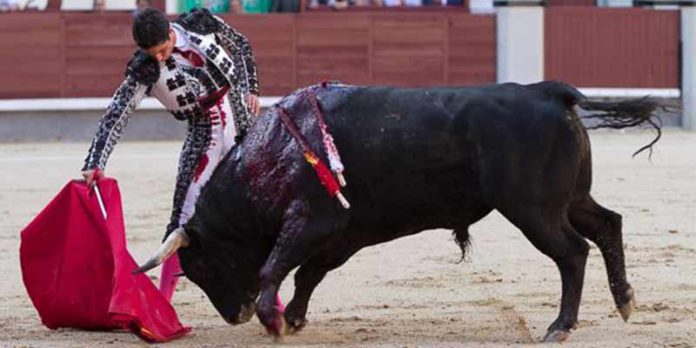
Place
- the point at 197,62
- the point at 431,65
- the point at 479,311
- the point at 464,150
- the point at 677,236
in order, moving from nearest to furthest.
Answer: the point at 464,150
the point at 197,62
the point at 479,311
the point at 677,236
the point at 431,65

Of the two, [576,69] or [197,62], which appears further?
[576,69]

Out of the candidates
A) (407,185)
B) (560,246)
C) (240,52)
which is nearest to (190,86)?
(240,52)

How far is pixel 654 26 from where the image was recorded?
567 inches

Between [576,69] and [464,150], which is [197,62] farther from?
[576,69]

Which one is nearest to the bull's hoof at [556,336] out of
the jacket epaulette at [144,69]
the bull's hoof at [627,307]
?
the bull's hoof at [627,307]

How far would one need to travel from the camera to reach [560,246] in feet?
16.0

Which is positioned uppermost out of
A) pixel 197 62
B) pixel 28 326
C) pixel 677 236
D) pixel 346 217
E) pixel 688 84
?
pixel 197 62

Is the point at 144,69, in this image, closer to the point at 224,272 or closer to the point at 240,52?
the point at 240,52

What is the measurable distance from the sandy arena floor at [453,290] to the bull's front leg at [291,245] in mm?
179

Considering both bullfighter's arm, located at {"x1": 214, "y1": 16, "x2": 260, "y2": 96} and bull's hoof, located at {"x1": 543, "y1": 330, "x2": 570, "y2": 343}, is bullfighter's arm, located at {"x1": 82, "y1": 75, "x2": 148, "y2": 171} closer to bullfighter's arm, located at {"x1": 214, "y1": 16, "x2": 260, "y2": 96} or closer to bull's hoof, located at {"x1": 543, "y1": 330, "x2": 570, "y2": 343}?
bullfighter's arm, located at {"x1": 214, "y1": 16, "x2": 260, "y2": 96}

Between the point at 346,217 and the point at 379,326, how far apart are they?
0.46 meters

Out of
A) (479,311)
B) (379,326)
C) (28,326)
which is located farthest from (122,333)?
(479,311)

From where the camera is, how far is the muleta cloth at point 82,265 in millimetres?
Answer: 5219

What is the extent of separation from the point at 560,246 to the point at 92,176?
146 cm
